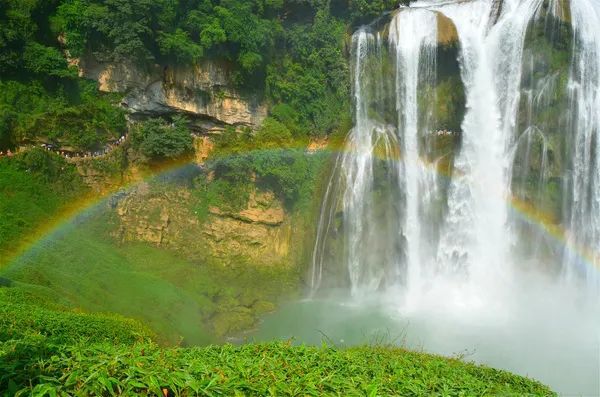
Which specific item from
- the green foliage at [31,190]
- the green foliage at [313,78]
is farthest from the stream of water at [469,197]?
the green foliage at [31,190]

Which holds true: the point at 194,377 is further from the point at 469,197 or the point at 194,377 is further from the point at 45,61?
the point at 45,61

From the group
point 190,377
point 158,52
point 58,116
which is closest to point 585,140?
point 158,52

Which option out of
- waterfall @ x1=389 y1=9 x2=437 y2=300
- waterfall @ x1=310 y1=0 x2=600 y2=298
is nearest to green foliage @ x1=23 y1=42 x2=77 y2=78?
waterfall @ x1=310 y1=0 x2=600 y2=298

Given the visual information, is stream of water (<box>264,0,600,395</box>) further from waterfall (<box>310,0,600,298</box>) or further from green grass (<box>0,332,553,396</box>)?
green grass (<box>0,332,553,396</box>)

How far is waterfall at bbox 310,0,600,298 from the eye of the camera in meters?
16.7

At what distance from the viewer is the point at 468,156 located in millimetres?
18188

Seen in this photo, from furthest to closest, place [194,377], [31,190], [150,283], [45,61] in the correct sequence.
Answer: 1. [45,61]
2. [150,283]
3. [31,190]
4. [194,377]

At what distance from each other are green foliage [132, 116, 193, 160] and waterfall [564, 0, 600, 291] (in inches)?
546

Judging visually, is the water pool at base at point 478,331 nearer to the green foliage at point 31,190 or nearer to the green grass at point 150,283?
the green grass at point 150,283

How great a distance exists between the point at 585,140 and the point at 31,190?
18.3 meters

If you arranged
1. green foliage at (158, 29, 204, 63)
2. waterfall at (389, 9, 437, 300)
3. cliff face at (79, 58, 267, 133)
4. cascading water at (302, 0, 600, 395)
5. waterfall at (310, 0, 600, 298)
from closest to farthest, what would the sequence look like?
1. cascading water at (302, 0, 600, 395)
2. waterfall at (310, 0, 600, 298)
3. green foliage at (158, 29, 204, 63)
4. cliff face at (79, 58, 267, 133)
5. waterfall at (389, 9, 437, 300)

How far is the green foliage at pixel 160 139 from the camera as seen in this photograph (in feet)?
61.5

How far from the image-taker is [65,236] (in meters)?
16.6

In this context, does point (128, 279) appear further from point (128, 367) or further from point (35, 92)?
point (128, 367)
